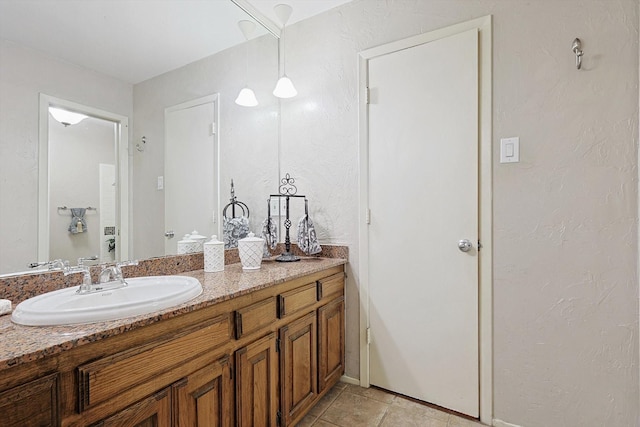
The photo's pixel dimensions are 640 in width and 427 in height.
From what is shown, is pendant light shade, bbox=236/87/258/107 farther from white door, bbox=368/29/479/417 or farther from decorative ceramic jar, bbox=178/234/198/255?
decorative ceramic jar, bbox=178/234/198/255

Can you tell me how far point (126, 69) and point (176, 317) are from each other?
1198 millimetres

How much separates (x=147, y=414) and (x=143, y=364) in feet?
0.50

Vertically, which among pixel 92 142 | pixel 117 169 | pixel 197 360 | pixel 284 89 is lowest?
pixel 197 360

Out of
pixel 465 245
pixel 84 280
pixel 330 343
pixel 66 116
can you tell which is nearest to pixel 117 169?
pixel 66 116

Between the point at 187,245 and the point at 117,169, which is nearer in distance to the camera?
the point at 117,169

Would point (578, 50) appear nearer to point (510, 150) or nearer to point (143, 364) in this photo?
point (510, 150)

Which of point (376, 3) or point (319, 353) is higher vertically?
point (376, 3)

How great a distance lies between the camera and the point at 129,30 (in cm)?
153

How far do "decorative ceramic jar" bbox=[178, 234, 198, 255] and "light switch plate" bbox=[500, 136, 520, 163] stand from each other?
1680 millimetres

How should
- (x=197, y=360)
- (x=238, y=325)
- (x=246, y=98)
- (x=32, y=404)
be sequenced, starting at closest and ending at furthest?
1. (x=32, y=404)
2. (x=197, y=360)
3. (x=238, y=325)
4. (x=246, y=98)

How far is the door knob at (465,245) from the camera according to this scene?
5.63 feet

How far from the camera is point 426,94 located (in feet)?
6.04

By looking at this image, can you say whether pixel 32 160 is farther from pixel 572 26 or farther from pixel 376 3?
pixel 572 26

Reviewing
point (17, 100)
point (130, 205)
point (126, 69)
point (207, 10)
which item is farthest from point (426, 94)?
point (17, 100)
